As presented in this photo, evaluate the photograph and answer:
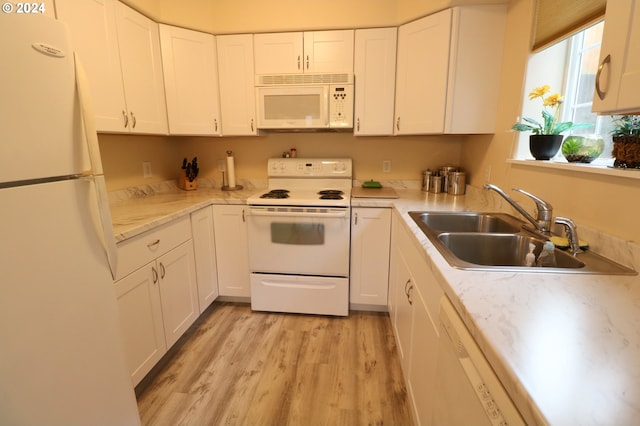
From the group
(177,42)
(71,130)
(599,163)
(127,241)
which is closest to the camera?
(71,130)

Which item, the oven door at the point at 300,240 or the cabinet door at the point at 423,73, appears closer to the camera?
the cabinet door at the point at 423,73

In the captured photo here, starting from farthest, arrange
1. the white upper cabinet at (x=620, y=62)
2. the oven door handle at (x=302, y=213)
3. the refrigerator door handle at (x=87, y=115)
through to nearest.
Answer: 1. the oven door handle at (x=302, y=213)
2. the refrigerator door handle at (x=87, y=115)
3. the white upper cabinet at (x=620, y=62)

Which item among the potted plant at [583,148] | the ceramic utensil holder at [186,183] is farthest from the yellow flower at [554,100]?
the ceramic utensil holder at [186,183]

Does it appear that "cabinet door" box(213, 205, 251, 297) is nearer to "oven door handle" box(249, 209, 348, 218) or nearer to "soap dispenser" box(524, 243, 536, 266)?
"oven door handle" box(249, 209, 348, 218)

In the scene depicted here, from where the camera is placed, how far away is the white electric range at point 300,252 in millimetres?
2217

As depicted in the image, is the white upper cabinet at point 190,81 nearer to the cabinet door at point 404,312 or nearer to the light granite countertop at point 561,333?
the cabinet door at point 404,312

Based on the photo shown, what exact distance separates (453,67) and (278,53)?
1315mm

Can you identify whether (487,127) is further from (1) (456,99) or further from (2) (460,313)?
(2) (460,313)

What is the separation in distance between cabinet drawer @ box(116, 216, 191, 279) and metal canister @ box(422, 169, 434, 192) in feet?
6.41

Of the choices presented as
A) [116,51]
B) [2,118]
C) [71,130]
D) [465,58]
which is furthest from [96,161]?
[465,58]

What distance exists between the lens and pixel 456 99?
2.10 meters

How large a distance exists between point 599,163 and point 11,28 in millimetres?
2115

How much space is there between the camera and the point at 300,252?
2.29m

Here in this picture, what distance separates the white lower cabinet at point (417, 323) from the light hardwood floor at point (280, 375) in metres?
0.24
